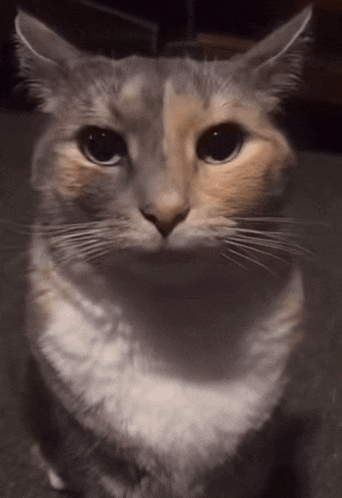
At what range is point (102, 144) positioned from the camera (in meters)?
0.61

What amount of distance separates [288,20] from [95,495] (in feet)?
1.87

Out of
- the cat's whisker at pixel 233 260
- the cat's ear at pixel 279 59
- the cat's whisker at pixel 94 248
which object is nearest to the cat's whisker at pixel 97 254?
the cat's whisker at pixel 94 248

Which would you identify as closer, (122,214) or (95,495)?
(122,214)

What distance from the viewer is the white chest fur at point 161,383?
2.19 ft

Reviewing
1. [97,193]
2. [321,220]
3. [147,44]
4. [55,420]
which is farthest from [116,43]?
[55,420]

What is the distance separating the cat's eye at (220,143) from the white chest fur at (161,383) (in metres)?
0.16

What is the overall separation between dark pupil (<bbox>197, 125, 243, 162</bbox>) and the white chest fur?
163mm

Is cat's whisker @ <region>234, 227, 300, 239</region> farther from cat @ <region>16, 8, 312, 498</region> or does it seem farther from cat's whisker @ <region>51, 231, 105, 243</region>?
cat's whisker @ <region>51, 231, 105, 243</region>

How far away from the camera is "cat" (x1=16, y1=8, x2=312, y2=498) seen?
604mm

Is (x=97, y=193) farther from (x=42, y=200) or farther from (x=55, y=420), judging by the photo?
(x=55, y=420)

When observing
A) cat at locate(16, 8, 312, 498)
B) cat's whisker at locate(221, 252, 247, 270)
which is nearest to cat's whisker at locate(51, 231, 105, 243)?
cat at locate(16, 8, 312, 498)

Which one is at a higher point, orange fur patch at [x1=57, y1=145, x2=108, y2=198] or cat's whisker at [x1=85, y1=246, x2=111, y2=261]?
orange fur patch at [x1=57, y1=145, x2=108, y2=198]

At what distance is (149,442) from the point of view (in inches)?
26.6

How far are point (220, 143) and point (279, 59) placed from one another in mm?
104
